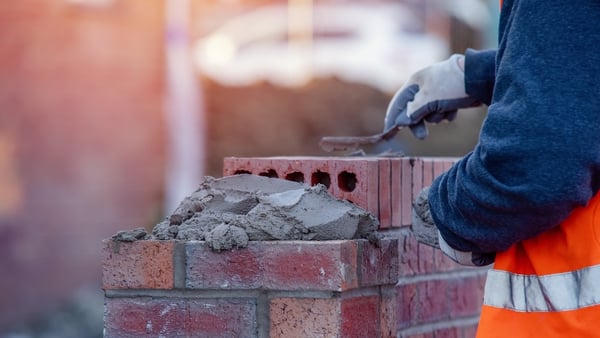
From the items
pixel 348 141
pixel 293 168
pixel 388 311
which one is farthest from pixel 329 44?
pixel 388 311

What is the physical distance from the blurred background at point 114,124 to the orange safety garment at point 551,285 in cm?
549

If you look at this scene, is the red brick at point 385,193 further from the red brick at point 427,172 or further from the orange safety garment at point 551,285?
the orange safety garment at point 551,285

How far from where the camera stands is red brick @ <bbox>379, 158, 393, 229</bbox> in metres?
2.68

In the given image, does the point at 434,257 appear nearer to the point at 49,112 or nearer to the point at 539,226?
the point at 539,226

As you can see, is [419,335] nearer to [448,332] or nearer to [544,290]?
[448,332]

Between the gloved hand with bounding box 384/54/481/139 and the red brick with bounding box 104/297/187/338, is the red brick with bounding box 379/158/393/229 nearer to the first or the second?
the gloved hand with bounding box 384/54/481/139

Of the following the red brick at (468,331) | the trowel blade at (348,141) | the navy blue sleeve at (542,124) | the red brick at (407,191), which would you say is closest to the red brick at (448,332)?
the red brick at (468,331)

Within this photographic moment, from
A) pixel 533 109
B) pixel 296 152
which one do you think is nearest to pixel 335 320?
pixel 533 109

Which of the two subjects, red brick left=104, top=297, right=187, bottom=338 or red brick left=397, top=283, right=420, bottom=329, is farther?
red brick left=397, top=283, right=420, bottom=329

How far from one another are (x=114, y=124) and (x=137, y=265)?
596cm

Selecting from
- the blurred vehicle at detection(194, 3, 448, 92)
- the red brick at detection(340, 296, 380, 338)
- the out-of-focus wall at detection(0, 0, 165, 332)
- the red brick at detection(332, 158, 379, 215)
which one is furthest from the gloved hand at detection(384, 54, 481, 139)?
the blurred vehicle at detection(194, 3, 448, 92)

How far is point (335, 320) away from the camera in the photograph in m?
2.34

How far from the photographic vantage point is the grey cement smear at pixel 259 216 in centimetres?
241

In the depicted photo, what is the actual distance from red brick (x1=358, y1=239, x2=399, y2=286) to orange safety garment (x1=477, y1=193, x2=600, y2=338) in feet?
1.07
